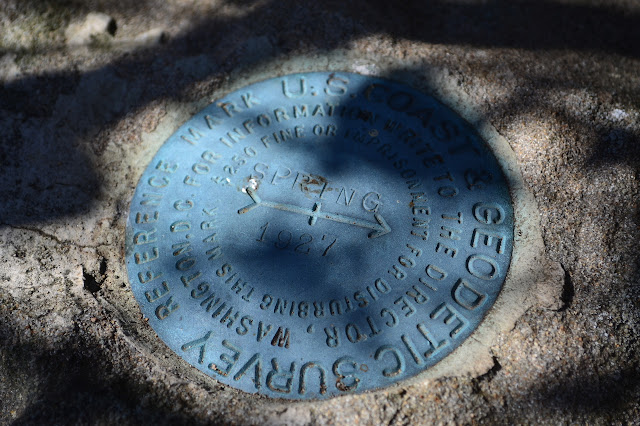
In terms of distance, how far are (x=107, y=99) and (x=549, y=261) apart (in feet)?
6.75

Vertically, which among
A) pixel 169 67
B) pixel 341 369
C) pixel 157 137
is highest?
pixel 169 67

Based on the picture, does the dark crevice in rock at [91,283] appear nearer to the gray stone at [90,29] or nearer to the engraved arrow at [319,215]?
the engraved arrow at [319,215]

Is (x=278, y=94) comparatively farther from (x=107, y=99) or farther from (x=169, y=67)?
(x=107, y=99)

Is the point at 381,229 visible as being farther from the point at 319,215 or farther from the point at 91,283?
the point at 91,283

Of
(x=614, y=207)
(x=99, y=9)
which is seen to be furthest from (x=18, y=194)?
(x=614, y=207)

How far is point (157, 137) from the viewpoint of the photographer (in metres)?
2.38

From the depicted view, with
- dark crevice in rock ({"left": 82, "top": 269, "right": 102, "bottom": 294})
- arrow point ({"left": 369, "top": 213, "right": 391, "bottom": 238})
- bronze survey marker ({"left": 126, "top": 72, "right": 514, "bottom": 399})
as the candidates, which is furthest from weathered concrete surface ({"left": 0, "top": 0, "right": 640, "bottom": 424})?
arrow point ({"left": 369, "top": 213, "right": 391, "bottom": 238})

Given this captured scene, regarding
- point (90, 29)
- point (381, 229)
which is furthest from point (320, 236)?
point (90, 29)

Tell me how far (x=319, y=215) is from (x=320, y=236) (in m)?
0.09

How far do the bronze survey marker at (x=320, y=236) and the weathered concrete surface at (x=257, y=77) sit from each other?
0.35 ft

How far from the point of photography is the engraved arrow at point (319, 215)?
77.9 inches

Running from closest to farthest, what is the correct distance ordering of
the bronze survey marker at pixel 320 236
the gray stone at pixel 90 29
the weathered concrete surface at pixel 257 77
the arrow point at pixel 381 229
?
the weathered concrete surface at pixel 257 77
the bronze survey marker at pixel 320 236
the arrow point at pixel 381 229
the gray stone at pixel 90 29

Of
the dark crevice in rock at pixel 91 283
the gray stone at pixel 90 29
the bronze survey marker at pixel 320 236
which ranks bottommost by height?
the dark crevice in rock at pixel 91 283

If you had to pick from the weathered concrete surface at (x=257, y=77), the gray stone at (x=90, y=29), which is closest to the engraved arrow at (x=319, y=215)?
the weathered concrete surface at (x=257, y=77)
